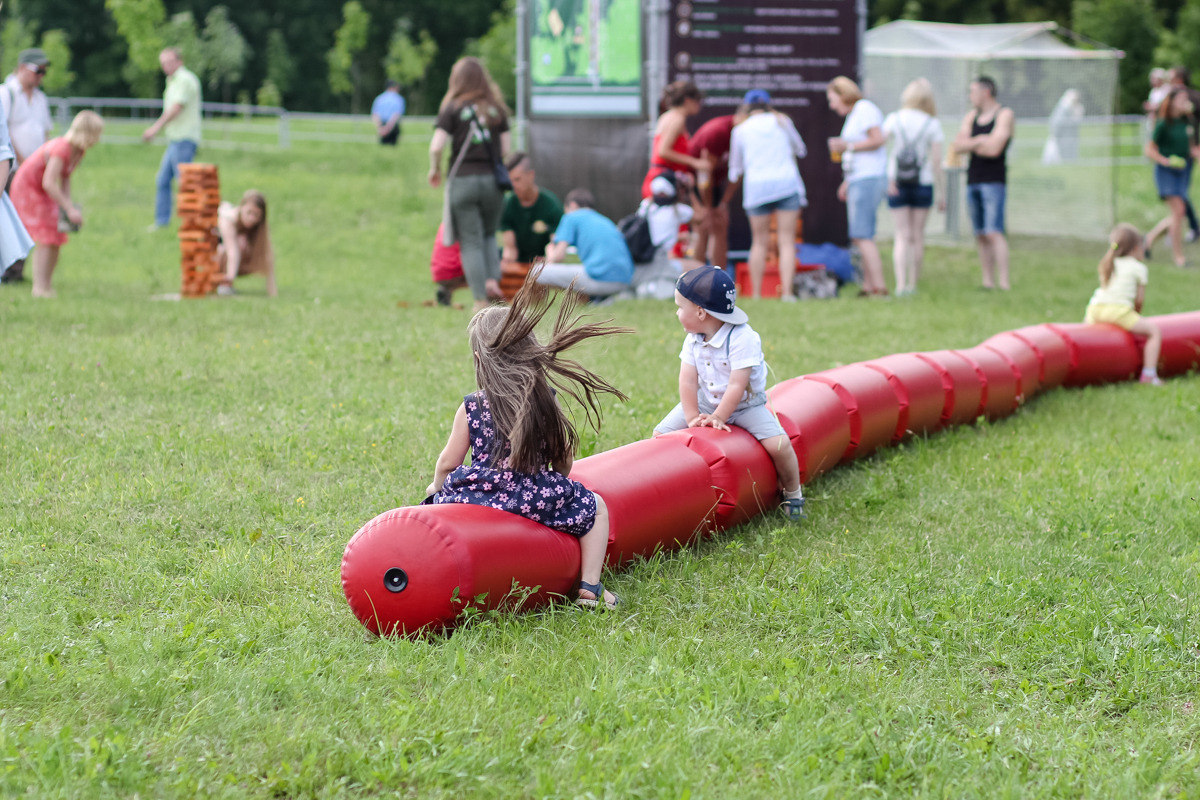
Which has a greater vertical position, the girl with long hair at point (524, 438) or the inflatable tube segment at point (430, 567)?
the girl with long hair at point (524, 438)

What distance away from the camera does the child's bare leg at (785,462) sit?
5090mm


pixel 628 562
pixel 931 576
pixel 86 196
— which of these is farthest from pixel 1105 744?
pixel 86 196

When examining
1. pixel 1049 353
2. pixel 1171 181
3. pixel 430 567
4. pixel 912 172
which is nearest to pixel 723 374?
pixel 430 567

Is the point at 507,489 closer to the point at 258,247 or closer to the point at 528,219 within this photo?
the point at 528,219

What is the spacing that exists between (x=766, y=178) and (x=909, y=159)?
165cm

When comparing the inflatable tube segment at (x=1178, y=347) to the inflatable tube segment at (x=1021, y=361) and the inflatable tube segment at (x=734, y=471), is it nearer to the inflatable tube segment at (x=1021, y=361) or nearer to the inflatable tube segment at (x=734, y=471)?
the inflatable tube segment at (x=1021, y=361)

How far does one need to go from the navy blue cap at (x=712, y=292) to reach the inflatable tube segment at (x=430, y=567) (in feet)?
5.01

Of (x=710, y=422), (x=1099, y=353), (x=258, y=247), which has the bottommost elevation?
(x=1099, y=353)

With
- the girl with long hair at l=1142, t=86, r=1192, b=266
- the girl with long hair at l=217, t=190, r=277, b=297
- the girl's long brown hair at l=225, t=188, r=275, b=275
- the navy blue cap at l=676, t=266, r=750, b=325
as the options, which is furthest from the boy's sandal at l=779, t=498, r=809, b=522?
the girl with long hair at l=1142, t=86, r=1192, b=266

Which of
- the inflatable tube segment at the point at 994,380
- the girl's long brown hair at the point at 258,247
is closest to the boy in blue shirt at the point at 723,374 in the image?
the inflatable tube segment at the point at 994,380

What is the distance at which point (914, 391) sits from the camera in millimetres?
6352

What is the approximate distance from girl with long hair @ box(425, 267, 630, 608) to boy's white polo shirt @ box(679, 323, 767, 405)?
1.01 metres

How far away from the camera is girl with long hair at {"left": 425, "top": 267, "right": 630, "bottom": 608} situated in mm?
3967

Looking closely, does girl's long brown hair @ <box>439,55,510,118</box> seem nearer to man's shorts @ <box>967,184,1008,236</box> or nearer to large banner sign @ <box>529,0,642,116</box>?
large banner sign @ <box>529,0,642,116</box>
